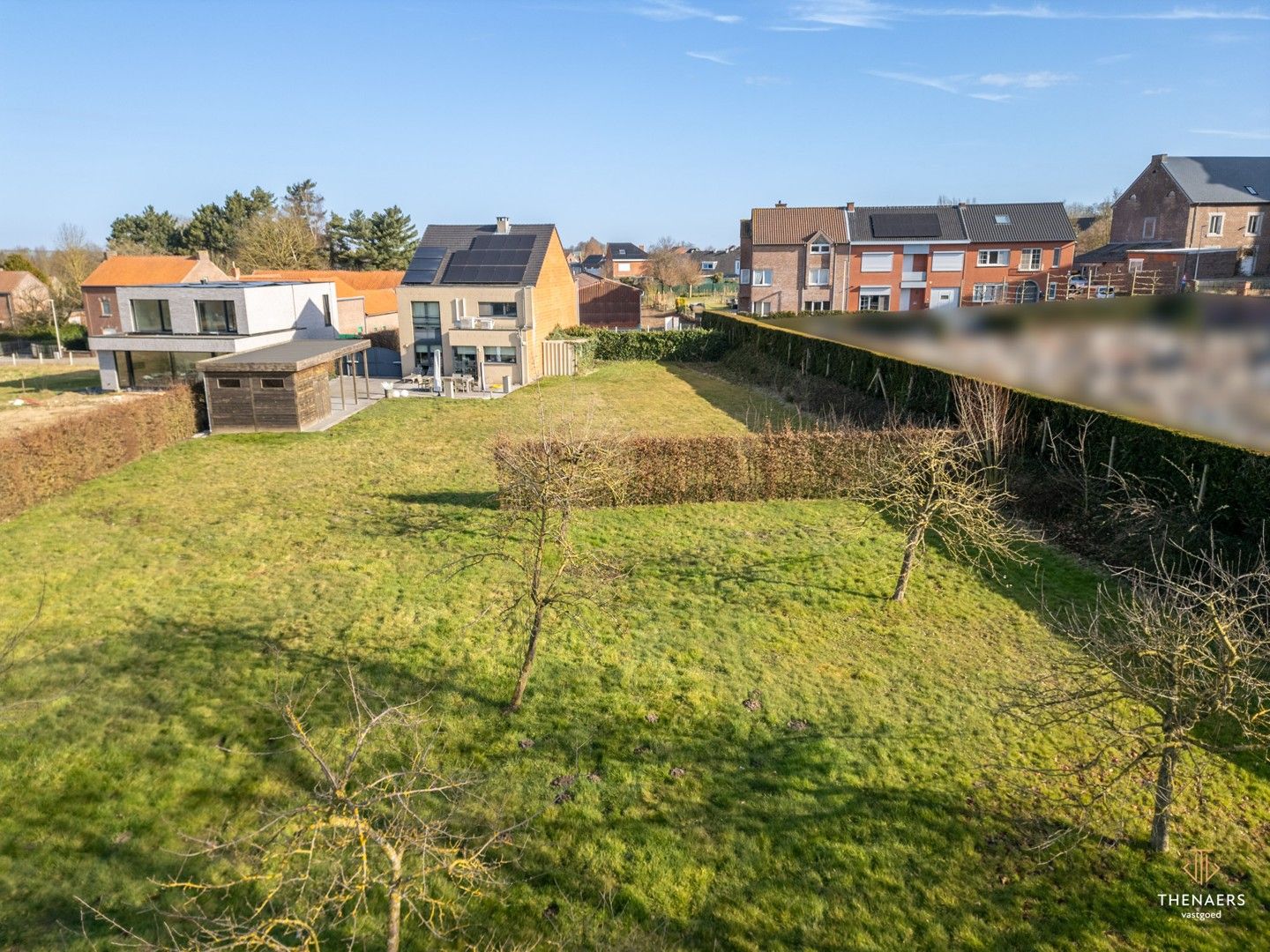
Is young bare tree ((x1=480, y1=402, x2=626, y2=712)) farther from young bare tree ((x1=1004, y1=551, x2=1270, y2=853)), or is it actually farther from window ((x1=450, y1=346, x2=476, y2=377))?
window ((x1=450, y1=346, x2=476, y2=377))

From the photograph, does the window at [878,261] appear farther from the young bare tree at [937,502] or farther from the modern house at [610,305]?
the young bare tree at [937,502]

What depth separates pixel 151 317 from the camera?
31.6 m

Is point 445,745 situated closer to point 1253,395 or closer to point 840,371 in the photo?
point 1253,395

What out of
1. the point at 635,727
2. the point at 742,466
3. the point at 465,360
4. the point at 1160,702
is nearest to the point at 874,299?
the point at 465,360

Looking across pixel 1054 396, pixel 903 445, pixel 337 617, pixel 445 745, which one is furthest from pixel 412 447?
pixel 1054 396

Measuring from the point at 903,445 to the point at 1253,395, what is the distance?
7093 mm

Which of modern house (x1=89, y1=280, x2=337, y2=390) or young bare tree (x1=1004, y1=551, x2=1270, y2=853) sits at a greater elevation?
modern house (x1=89, y1=280, x2=337, y2=390)

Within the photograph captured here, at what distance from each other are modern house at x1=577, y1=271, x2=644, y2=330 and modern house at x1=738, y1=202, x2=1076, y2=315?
1029cm

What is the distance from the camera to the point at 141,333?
3161 centimetres

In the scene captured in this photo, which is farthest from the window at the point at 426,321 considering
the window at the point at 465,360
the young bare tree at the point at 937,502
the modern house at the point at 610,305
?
the young bare tree at the point at 937,502

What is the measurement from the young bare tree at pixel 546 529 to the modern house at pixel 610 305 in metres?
44.3

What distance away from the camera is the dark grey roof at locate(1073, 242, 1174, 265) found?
5331cm

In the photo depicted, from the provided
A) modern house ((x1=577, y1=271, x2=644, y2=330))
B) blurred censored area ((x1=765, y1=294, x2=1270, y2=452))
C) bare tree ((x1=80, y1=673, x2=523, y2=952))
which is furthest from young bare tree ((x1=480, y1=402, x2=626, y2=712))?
modern house ((x1=577, y1=271, x2=644, y2=330))

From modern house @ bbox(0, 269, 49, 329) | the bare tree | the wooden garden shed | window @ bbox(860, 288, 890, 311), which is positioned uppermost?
modern house @ bbox(0, 269, 49, 329)
